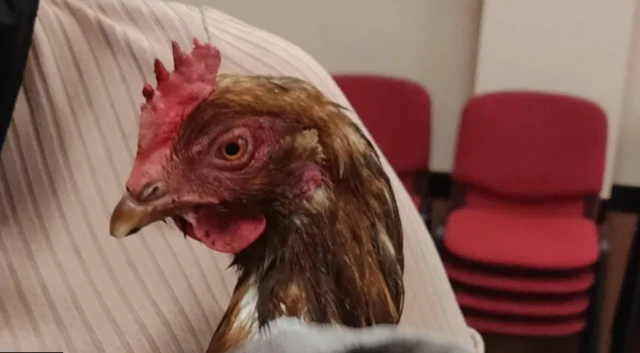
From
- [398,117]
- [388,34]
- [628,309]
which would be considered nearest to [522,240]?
[628,309]

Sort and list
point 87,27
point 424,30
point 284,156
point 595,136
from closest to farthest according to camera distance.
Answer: point 284,156 < point 87,27 < point 595,136 < point 424,30

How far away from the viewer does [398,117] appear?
186 centimetres

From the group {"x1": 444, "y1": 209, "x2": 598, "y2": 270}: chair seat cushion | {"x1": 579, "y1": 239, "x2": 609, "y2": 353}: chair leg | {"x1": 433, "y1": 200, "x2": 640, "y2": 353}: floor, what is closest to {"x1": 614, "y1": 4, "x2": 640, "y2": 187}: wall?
{"x1": 433, "y1": 200, "x2": 640, "y2": 353}: floor

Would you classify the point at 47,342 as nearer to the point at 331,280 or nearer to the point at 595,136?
the point at 331,280

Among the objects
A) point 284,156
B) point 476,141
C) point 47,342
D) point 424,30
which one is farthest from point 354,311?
point 424,30

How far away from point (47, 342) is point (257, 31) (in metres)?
0.37

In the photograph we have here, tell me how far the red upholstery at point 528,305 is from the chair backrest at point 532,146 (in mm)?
300

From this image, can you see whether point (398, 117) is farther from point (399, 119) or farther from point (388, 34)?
point (388, 34)

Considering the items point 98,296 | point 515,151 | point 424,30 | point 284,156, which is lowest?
point 515,151

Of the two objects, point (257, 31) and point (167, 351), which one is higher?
point (257, 31)

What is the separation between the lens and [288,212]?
1.89ft

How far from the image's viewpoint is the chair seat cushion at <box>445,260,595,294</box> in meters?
1.51

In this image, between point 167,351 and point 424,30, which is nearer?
point 167,351

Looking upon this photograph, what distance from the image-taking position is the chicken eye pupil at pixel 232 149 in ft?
1.82
